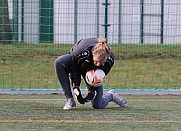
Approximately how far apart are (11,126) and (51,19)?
6.12 metres

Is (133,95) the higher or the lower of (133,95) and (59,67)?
the lower

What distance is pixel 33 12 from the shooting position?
12008mm

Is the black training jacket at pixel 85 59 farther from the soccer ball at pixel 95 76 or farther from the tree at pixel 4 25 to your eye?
the tree at pixel 4 25

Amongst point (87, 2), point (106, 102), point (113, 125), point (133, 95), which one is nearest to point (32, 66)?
point (87, 2)

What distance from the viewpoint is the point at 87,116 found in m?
6.79

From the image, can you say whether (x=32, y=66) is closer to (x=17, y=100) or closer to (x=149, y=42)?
(x=149, y=42)

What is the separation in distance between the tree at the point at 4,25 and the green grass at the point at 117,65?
0.81 ft

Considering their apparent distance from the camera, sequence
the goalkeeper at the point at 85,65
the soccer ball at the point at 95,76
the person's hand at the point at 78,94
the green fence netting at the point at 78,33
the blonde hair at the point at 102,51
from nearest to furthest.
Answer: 1. the blonde hair at the point at 102,51
2. the goalkeeper at the point at 85,65
3. the soccer ball at the point at 95,76
4. the person's hand at the point at 78,94
5. the green fence netting at the point at 78,33

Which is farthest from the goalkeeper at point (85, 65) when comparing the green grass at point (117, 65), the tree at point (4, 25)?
the tree at point (4, 25)

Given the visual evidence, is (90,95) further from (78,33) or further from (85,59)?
(78,33)

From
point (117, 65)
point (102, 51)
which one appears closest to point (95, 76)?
point (102, 51)

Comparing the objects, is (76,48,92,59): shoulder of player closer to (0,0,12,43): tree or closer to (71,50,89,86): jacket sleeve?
(71,50,89,86): jacket sleeve

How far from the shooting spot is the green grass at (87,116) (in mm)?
5996

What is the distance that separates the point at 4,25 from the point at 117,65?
281cm
